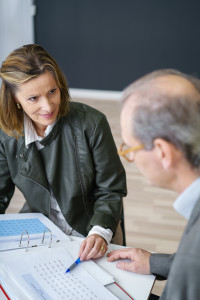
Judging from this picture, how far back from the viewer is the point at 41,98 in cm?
148

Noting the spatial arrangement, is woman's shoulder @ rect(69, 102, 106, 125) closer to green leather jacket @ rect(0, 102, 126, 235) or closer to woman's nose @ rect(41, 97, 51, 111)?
green leather jacket @ rect(0, 102, 126, 235)

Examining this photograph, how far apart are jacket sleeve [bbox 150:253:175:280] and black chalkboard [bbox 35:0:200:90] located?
553 centimetres

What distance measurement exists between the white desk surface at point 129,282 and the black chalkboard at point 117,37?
5556 millimetres

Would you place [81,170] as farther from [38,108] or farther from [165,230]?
[165,230]

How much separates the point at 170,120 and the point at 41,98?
2.57ft

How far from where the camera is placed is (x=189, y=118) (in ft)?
2.71

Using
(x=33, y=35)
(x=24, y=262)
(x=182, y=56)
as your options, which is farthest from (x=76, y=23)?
(x=24, y=262)

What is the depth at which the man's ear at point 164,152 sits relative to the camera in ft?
2.75

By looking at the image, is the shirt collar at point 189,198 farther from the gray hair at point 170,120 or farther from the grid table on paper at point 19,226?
the grid table on paper at point 19,226

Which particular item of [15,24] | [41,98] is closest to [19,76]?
[41,98]

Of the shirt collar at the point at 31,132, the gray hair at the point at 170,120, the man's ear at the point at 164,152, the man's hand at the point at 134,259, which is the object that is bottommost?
the man's hand at the point at 134,259

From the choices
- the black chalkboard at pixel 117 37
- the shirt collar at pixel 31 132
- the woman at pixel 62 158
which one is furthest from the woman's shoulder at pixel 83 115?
the black chalkboard at pixel 117 37

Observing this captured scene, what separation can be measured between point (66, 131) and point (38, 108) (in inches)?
6.8

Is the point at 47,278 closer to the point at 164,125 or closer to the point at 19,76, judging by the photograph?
the point at 164,125
